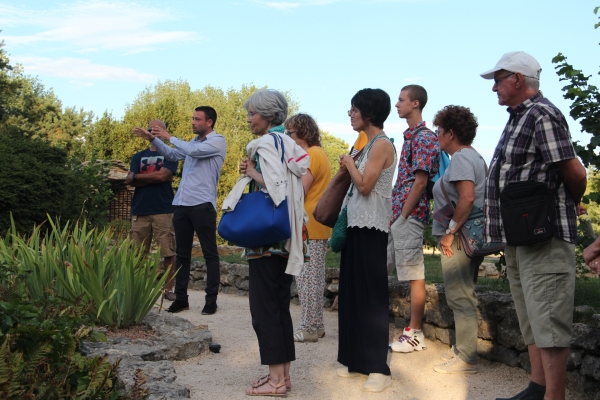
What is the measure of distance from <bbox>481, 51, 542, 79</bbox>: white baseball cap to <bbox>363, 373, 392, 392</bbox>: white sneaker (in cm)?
206

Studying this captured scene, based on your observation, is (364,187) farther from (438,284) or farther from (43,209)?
(43,209)

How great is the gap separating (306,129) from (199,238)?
1.84 metres

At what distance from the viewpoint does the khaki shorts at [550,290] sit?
3428 millimetres

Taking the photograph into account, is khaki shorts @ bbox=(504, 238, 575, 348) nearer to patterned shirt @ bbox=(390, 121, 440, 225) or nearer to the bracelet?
the bracelet

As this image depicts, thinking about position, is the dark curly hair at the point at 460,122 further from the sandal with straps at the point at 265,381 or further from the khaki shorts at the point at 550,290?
the sandal with straps at the point at 265,381

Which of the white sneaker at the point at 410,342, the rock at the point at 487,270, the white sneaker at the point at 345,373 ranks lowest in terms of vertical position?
the rock at the point at 487,270

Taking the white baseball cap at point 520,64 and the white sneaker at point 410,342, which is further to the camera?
the white sneaker at point 410,342

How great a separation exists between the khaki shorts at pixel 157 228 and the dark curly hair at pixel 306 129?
2347 millimetres

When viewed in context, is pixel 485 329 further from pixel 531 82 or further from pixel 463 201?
pixel 531 82

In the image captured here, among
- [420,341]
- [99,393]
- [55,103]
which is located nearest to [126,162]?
[55,103]

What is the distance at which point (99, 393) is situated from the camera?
9.32 feet

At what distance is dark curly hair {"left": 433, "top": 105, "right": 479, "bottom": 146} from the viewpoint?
4910 millimetres

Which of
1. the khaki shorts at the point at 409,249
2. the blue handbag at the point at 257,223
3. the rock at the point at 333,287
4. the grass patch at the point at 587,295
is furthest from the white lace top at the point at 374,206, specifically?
the rock at the point at 333,287

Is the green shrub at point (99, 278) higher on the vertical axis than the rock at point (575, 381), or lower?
higher
